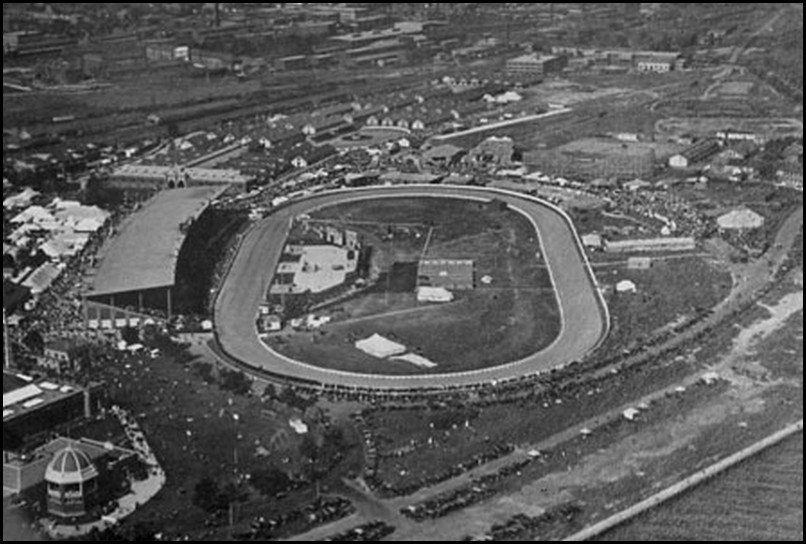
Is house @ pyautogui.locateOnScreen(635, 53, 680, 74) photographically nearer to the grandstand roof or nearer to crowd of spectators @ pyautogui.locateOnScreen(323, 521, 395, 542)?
the grandstand roof

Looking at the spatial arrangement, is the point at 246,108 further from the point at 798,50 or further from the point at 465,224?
the point at 798,50

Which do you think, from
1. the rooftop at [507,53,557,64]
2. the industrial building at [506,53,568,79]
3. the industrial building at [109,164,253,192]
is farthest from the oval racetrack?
the rooftop at [507,53,557,64]

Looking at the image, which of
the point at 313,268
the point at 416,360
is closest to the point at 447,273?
the point at 313,268

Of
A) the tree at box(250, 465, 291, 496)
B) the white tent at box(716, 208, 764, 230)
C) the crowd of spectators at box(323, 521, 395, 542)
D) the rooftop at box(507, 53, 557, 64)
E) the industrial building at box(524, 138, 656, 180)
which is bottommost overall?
the rooftop at box(507, 53, 557, 64)

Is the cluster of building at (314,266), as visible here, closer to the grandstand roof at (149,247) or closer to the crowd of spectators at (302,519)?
the grandstand roof at (149,247)

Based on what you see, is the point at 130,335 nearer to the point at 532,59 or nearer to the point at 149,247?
the point at 149,247

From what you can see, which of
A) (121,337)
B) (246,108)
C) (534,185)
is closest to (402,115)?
(246,108)

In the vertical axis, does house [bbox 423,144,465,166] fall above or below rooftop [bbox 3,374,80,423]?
below
